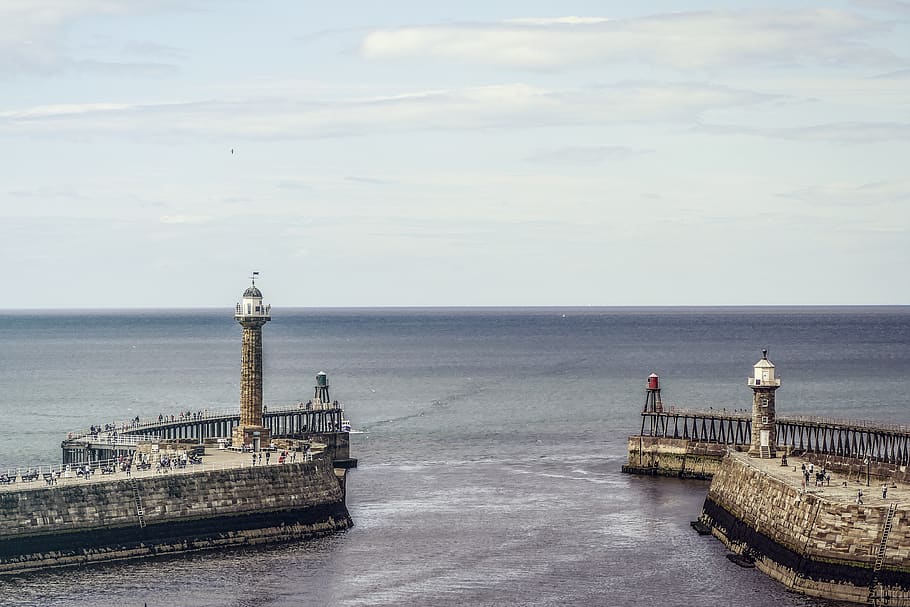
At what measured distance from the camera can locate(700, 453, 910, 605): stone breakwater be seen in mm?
54188

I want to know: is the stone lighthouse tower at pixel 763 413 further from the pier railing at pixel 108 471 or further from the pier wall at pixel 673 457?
the pier railing at pixel 108 471

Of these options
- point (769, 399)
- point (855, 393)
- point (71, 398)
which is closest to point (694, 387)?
Result: point (855, 393)

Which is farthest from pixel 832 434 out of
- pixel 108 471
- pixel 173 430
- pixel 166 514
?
pixel 108 471

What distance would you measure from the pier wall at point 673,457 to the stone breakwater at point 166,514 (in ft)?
94.1

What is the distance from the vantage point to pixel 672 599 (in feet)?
192

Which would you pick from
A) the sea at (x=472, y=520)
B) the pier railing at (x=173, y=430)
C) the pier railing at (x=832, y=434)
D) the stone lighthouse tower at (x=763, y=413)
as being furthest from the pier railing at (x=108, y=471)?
the pier railing at (x=832, y=434)

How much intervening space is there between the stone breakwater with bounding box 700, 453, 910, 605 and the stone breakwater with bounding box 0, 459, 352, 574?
2203cm

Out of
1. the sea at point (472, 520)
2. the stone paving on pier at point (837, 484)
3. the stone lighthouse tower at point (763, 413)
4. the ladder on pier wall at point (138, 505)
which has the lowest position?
the sea at point (472, 520)

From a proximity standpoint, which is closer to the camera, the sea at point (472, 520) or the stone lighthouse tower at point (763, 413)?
the sea at point (472, 520)

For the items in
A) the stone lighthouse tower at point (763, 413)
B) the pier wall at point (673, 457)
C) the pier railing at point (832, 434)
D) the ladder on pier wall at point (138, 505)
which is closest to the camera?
the ladder on pier wall at point (138, 505)

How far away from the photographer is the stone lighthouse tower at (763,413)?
249 ft

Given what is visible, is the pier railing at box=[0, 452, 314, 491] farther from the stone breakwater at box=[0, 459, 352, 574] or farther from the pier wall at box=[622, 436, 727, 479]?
the pier wall at box=[622, 436, 727, 479]

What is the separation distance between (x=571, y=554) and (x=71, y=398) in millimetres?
102600

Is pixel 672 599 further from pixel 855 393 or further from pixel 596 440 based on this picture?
pixel 855 393
